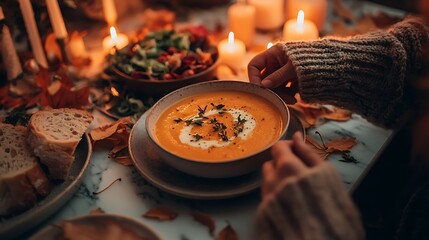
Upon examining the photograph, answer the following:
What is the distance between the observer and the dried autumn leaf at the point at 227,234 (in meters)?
0.96

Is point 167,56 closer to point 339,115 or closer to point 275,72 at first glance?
point 275,72

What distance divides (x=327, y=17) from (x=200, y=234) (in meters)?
1.45

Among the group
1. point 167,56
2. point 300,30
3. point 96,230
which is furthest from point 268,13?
point 96,230

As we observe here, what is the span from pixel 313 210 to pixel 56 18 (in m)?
1.25

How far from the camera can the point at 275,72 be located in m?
1.23

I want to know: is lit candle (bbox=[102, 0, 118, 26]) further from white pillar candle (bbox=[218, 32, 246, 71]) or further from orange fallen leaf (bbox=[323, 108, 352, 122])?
orange fallen leaf (bbox=[323, 108, 352, 122])

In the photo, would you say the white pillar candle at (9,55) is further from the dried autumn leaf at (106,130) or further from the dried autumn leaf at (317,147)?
the dried autumn leaf at (317,147)

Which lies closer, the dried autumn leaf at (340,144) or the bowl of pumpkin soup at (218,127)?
the bowl of pumpkin soup at (218,127)

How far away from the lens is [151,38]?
64.7 inches

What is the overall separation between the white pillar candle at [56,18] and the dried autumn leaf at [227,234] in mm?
1088

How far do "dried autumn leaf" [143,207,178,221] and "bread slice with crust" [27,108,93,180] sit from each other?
0.25m

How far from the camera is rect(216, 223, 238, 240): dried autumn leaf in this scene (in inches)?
37.9

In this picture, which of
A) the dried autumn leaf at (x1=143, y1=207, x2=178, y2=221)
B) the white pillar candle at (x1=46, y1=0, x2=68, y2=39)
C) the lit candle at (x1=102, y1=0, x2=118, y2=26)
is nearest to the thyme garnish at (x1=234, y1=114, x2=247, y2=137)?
the dried autumn leaf at (x1=143, y1=207, x2=178, y2=221)

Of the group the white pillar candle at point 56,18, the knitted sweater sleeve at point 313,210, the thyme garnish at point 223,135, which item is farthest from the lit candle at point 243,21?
the knitted sweater sleeve at point 313,210
